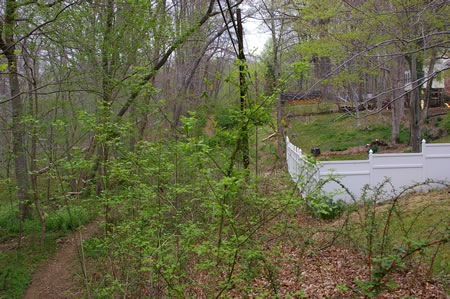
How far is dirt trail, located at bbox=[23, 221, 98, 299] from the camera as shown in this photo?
6.18 meters

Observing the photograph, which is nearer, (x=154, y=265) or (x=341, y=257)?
(x=154, y=265)

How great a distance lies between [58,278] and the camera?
673 cm

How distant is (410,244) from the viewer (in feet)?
6.90

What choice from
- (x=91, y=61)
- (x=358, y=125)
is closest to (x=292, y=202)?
(x=91, y=61)

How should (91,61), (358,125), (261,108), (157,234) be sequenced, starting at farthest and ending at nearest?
1. (358,125)
2. (91,61)
3. (157,234)
4. (261,108)

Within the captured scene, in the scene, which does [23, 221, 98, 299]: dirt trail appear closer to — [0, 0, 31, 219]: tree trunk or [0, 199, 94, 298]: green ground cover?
[0, 199, 94, 298]: green ground cover

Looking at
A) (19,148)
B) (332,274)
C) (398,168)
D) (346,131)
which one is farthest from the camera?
(346,131)

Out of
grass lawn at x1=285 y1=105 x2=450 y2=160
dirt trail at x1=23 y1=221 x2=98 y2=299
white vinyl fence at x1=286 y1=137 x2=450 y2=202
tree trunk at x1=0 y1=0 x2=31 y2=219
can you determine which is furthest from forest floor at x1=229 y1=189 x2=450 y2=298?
grass lawn at x1=285 y1=105 x2=450 y2=160

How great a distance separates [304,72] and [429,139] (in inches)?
591

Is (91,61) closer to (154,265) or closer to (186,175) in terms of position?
(186,175)

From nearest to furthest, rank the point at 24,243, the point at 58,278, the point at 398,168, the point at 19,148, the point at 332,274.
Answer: the point at 332,274 < the point at 58,278 < the point at 19,148 < the point at 24,243 < the point at 398,168

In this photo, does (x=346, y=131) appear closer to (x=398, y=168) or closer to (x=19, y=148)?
(x=398, y=168)

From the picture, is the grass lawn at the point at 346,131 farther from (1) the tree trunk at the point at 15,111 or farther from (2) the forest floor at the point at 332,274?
(1) the tree trunk at the point at 15,111

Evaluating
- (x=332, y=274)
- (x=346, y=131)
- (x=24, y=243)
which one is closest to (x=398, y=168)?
(x=332, y=274)
